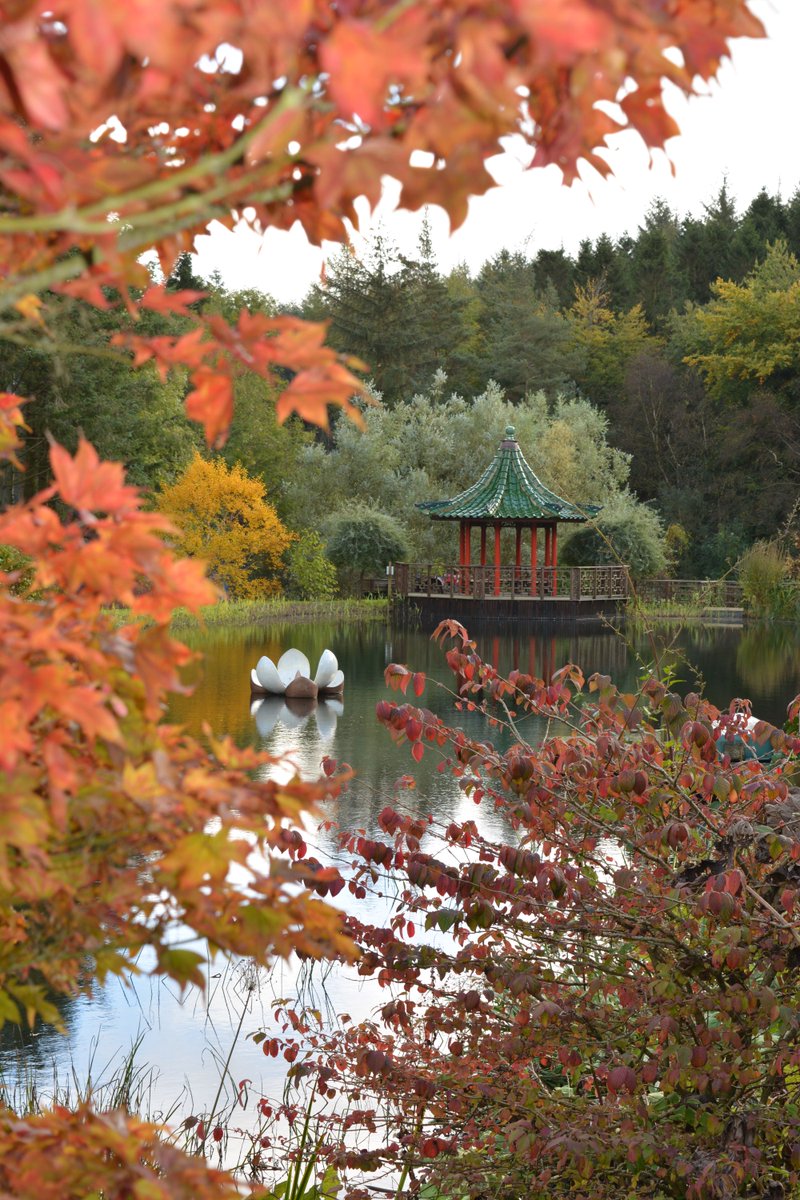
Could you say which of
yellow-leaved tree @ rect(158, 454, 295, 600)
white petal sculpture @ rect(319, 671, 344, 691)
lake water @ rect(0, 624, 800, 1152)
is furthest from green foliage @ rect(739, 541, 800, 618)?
white petal sculpture @ rect(319, 671, 344, 691)

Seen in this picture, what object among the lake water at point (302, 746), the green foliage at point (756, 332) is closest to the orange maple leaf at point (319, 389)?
the lake water at point (302, 746)

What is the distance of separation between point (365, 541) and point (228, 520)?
3297 mm

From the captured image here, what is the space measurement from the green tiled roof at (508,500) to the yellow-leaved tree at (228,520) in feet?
12.5

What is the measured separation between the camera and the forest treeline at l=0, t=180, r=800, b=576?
27.5m

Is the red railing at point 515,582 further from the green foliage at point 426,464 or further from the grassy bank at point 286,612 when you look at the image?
the green foliage at point 426,464

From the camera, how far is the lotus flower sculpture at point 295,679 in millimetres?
14344

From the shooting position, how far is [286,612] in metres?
26.2

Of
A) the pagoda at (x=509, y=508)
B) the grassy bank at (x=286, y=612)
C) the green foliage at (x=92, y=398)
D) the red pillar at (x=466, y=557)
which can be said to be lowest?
the grassy bank at (x=286, y=612)

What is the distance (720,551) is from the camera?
3281 centimetres

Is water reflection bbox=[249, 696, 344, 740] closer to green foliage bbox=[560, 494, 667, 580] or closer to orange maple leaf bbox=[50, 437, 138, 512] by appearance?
orange maple leaf bbox=[50, 437, 138, 512]

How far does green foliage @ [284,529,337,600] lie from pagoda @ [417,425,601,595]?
3065 mm

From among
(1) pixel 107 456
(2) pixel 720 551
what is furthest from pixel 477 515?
(2) pixel 720 551

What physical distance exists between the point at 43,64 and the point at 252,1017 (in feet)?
17.2

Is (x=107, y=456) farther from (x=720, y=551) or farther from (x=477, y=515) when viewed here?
(x=720, y=551)
